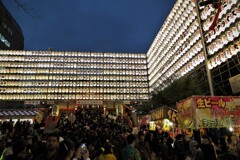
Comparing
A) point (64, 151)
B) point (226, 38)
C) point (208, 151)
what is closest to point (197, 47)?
point (226, 38)

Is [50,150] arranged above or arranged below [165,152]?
above

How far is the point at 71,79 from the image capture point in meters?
54.8

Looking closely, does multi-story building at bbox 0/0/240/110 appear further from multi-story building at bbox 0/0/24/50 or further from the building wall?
multi-story building at bbox 0/0/24/50

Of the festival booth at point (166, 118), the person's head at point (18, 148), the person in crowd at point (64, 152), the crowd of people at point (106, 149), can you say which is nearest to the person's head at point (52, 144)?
the crowd of people at point (106, 149)

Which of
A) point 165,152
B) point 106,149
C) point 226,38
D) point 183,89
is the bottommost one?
point 165,152

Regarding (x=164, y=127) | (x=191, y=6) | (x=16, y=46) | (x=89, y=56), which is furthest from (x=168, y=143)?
(x=16, y=46)

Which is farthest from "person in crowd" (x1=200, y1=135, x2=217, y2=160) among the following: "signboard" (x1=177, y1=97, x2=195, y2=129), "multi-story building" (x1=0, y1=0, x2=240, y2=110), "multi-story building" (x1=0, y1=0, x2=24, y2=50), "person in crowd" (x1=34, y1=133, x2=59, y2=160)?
"multi-story building" (x1=0, y1=0, x2=24, y2=50)

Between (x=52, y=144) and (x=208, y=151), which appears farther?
(x=208, y=151)

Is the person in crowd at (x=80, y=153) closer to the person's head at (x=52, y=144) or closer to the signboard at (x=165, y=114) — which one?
the person's head at (x=52, y=144)

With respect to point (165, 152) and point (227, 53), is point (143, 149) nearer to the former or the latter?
→ point (165, 152)

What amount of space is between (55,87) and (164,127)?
147 ft

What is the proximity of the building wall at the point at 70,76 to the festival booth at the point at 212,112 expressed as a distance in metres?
46.5

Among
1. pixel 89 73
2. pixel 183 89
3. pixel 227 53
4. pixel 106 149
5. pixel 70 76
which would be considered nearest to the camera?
pixel 106 149

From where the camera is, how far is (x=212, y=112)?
28.1 feet
